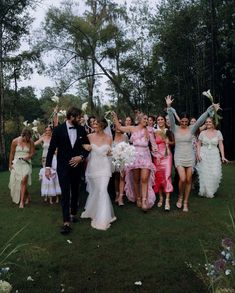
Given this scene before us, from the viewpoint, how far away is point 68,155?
7996mm

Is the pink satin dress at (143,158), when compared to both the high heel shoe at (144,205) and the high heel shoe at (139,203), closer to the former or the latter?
the high heel shoe at (139,203)

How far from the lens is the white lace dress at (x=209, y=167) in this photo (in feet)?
35.6

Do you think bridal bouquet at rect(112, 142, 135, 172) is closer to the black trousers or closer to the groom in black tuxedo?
the groom in black tuxedo

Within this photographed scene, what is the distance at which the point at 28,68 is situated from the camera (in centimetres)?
2688

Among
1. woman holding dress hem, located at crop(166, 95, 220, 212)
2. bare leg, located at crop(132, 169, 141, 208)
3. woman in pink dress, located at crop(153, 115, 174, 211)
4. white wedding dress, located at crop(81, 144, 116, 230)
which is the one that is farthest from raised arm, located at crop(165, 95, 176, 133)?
white wedding dress, located at crop(81, 144, 116, 230)

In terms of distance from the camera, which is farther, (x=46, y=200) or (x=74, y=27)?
(x=74, y=27)

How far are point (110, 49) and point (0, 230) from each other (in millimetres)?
27671

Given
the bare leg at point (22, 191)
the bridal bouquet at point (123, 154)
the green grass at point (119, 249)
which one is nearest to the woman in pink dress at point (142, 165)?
the green grass at point (119, 249)

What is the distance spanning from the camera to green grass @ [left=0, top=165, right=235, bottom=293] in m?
5.66

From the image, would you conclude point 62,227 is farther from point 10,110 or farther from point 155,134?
point 10,110

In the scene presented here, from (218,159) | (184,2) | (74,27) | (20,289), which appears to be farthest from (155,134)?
(74,27)

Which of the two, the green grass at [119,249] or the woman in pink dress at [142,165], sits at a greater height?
the woman in pink dress at [142,165]

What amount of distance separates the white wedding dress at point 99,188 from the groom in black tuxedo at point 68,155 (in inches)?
22.8

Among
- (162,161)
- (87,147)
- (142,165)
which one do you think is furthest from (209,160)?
(87,147)
